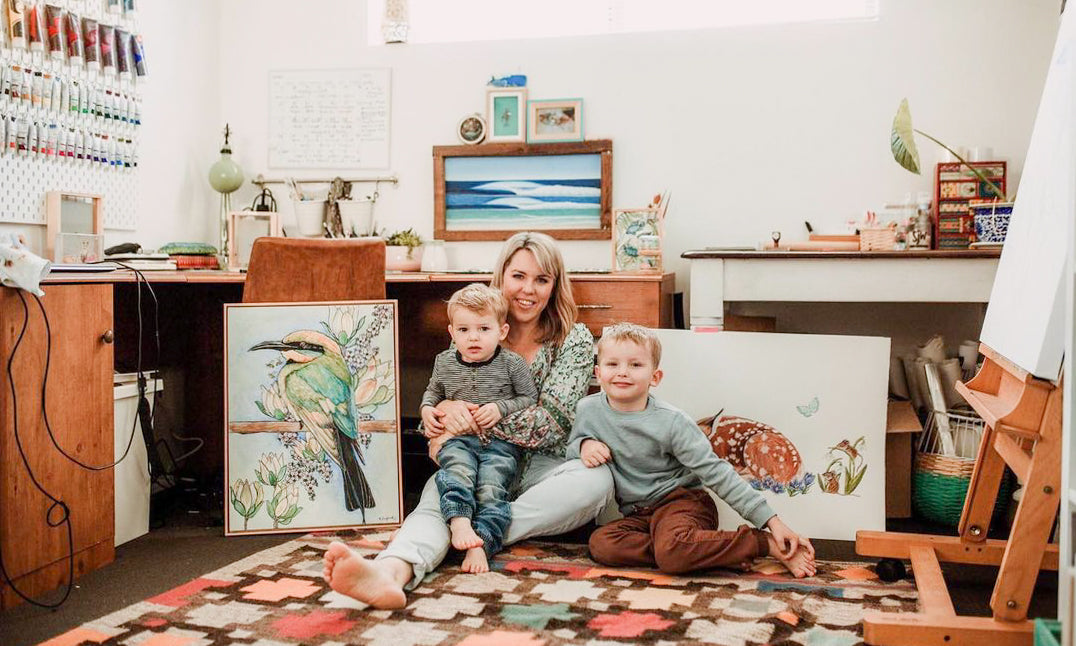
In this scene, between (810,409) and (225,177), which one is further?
(225,177)

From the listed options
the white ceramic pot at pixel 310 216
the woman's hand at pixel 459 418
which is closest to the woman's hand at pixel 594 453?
the woman's hand at pixel 459 418

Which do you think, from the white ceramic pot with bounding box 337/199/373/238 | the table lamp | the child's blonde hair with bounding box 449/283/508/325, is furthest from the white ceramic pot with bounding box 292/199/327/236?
the child's blonde hair with bounding box 449/283/508/325

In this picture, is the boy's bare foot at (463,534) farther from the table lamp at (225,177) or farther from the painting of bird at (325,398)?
the table lamp at (225,177)

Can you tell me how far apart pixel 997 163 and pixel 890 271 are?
2.22 feet

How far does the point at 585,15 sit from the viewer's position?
3.32 m

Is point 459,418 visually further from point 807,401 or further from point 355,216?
point 355,216

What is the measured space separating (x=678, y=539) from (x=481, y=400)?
0.63m

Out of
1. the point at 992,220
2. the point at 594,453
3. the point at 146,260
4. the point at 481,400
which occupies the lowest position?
the point at 594,453

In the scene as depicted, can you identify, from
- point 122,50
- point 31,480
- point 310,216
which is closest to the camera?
point 31,480

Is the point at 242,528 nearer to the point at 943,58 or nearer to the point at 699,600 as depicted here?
the point at 699,600

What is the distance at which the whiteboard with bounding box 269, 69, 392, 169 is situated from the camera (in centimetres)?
342

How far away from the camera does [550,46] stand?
10.8 ft

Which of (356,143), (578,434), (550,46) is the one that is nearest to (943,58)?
(550,46)

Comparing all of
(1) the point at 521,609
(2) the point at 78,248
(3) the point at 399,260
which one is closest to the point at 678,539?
(1) the point at 521,609
